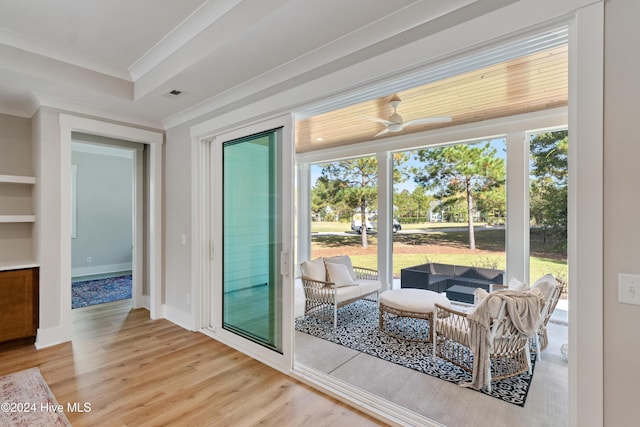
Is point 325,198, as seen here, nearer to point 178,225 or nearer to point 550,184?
point 178,225

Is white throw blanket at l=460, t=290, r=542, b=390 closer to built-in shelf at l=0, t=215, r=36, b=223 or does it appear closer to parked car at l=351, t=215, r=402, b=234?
parked car at l=351, t=215, r=402, b=234

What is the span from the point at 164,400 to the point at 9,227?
2.89 metres

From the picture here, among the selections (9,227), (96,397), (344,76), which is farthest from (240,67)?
(9,227)

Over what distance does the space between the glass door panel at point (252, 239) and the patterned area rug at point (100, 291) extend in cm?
292

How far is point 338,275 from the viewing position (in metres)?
4.56

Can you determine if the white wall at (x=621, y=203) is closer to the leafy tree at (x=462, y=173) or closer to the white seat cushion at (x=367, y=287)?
the white seat cushion at (x=367, y=287)

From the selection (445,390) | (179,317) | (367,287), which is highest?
(367,287)

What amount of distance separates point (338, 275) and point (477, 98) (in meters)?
2.87

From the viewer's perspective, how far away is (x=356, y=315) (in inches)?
179

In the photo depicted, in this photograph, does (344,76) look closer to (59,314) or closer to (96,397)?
(96,397)

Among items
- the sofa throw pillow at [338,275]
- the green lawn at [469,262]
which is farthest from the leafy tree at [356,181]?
the sofa throw pillow at [338,275]

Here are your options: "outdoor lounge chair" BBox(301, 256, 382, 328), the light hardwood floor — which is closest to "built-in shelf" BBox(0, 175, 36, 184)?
the light hardwood floor

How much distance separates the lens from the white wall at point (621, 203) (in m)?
1.36

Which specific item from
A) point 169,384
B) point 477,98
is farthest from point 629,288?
point 169,384
